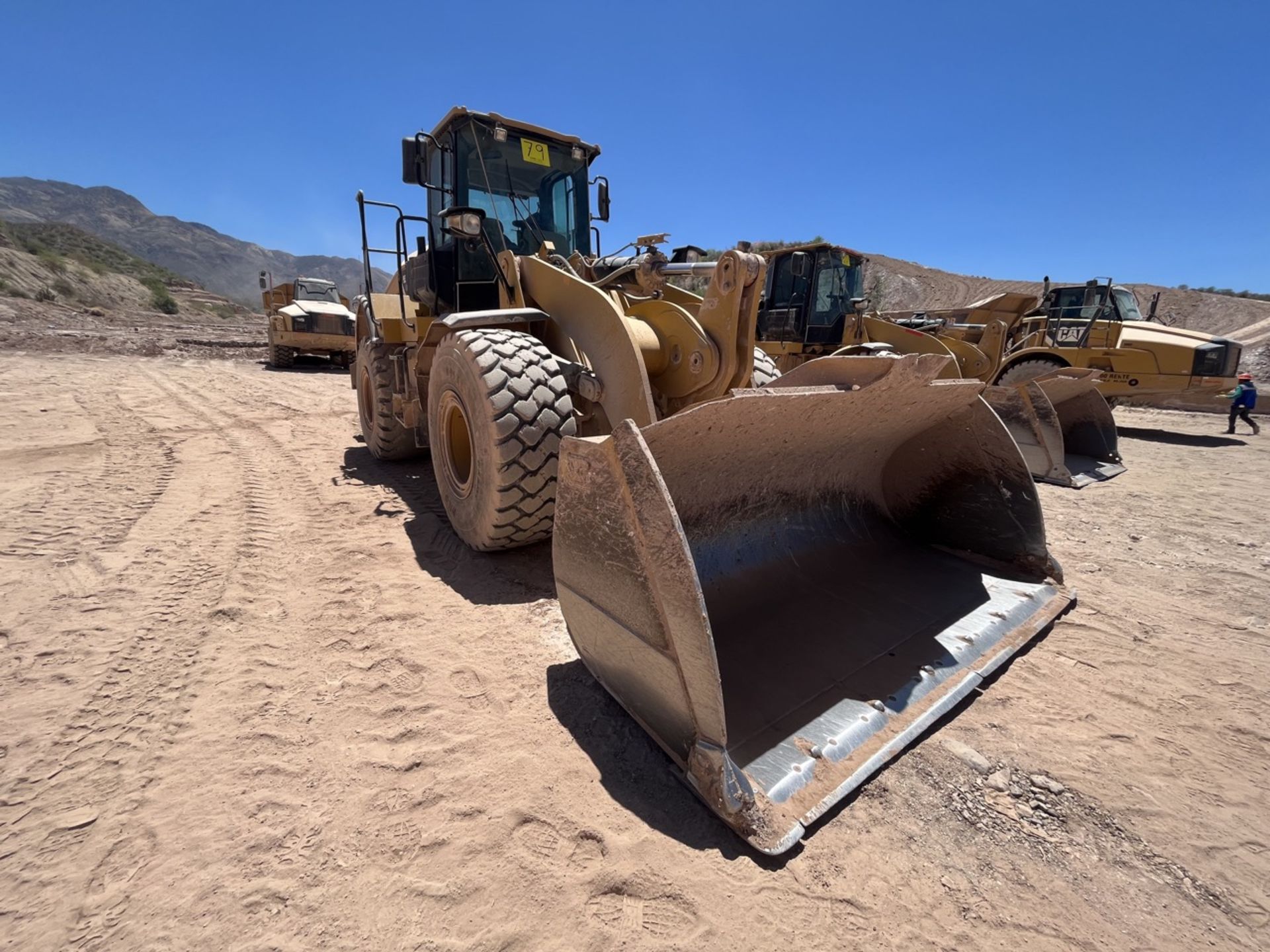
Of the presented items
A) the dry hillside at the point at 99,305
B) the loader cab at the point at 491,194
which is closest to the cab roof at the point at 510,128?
the loader cab at the point at 491,194

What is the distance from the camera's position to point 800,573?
8.93ft

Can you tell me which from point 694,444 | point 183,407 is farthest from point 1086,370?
point 183,407

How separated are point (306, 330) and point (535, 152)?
12.1 m

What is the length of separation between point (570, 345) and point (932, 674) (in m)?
2.35

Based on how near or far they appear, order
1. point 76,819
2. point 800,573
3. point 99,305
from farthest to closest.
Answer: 1. point 99,305
2. point 800,573
3. point 76,819

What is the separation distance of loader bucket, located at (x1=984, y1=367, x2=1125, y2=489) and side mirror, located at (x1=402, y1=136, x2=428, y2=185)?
4.43m

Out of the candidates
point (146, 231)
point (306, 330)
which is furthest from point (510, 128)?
point (146, 231)

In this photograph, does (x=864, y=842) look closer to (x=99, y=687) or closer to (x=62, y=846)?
(x=62, y=846)

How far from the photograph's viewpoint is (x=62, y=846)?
1.53 m

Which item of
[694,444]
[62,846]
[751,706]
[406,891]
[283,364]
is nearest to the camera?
[406,891]

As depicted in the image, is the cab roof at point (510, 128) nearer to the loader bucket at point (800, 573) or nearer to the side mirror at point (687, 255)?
the side mirror at point (687, 255)

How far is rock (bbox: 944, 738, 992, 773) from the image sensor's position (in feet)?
6.03

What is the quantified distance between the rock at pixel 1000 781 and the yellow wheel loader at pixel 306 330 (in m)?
14.4

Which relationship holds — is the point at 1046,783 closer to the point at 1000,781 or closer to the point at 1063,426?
the point at 1000,781
